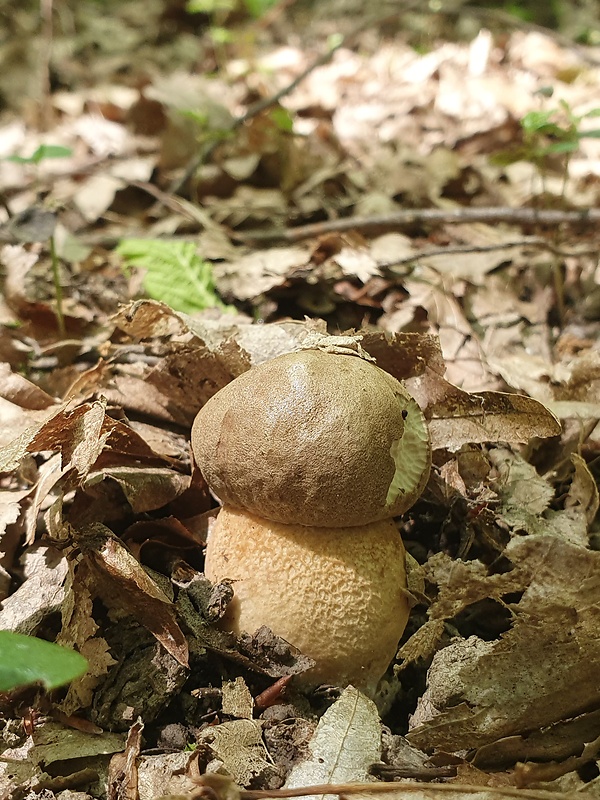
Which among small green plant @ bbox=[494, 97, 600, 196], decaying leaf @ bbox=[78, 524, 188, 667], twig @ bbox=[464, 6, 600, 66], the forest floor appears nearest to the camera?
the forest floor

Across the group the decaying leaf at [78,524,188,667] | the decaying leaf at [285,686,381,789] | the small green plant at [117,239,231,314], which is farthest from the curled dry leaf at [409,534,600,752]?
the small green plant at [117,239,231,314]

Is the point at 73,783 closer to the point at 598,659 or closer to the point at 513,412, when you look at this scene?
the point at 598,659

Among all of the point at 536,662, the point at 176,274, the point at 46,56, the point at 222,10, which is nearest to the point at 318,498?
the point at 536,662

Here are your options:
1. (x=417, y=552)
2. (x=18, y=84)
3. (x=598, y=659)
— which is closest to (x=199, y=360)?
(x=417, y=552)

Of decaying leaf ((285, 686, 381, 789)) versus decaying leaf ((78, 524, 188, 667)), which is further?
decaying leaf ((78, 524, 188, 667))

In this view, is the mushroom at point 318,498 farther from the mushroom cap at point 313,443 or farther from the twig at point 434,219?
the twig at point 434,219

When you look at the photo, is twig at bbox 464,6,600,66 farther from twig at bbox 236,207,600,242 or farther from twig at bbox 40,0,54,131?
twig at bbox 40,0,54,131
